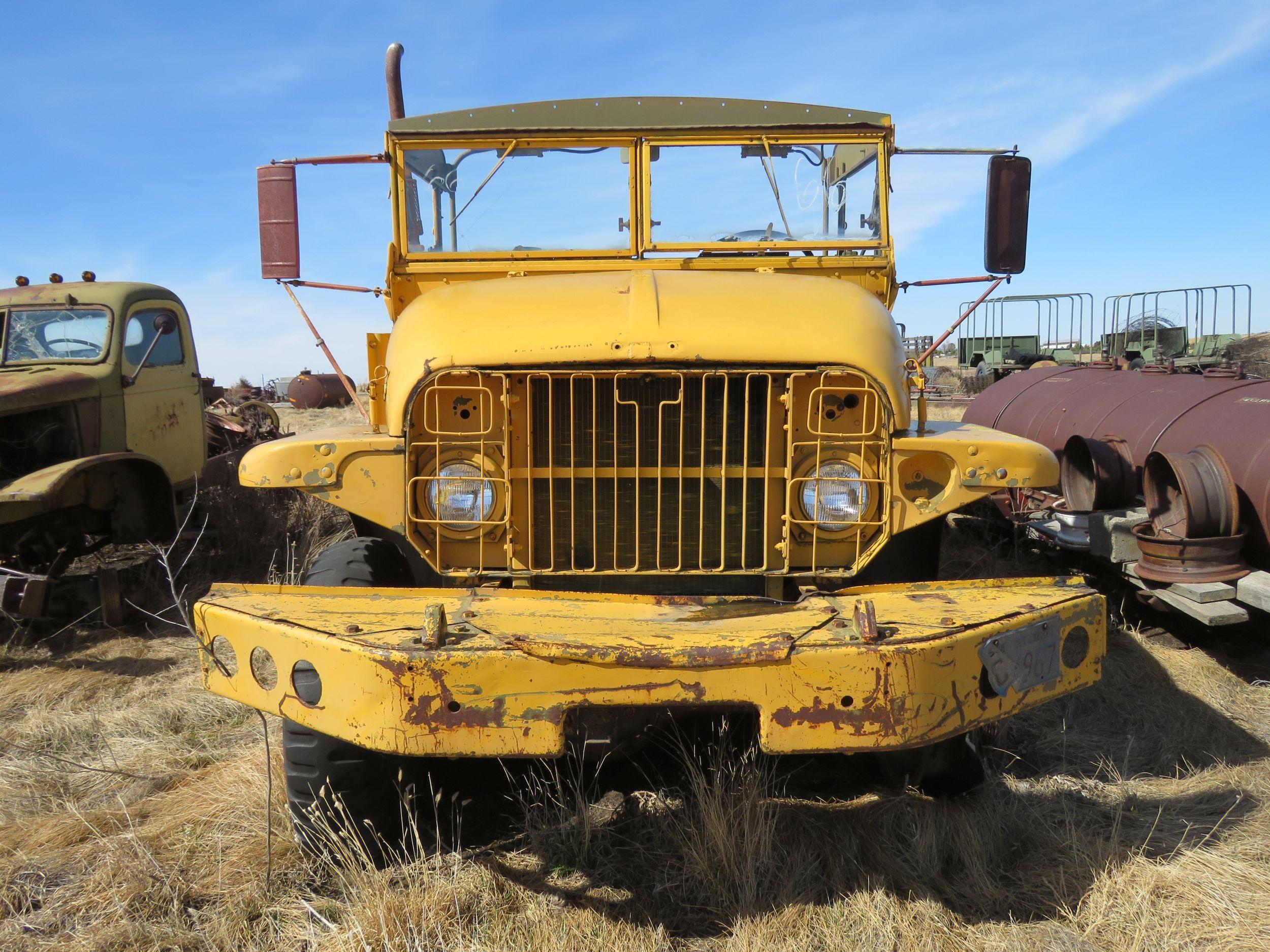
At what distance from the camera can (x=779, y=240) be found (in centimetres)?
407

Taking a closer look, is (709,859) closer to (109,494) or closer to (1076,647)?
(1076,647)

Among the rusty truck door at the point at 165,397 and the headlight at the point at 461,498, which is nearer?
the headlight at the point at 461,498

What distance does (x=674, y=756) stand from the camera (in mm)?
3402

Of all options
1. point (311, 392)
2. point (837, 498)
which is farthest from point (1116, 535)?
point (311, 392)

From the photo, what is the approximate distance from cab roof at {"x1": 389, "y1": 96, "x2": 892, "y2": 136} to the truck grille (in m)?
1.75

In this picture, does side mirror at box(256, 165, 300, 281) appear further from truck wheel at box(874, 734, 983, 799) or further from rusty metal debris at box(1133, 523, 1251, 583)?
rusty metal debris at box(1133, 523, 1251, 583)

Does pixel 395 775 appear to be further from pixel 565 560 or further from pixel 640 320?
pixel 640 320

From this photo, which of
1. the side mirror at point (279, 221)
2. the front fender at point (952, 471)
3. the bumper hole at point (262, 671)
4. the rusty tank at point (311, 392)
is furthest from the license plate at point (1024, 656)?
the rusty tank at point (311, 392)

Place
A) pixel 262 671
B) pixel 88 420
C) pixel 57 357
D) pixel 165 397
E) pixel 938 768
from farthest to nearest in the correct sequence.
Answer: pixel 165 397 < pixel 57 357 < pixel 88 420 < pixel 938 768 < pixel 262 671

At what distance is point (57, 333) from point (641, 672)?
6.07 m

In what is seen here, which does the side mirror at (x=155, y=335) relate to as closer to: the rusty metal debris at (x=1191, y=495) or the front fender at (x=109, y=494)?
the front fender at (x=109, y=494)

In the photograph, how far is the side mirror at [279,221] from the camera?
12.9 ft

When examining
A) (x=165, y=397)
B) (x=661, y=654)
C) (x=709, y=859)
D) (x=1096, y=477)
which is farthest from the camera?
(x=165, y=397)

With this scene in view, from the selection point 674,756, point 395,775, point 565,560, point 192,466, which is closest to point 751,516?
point 565,560
